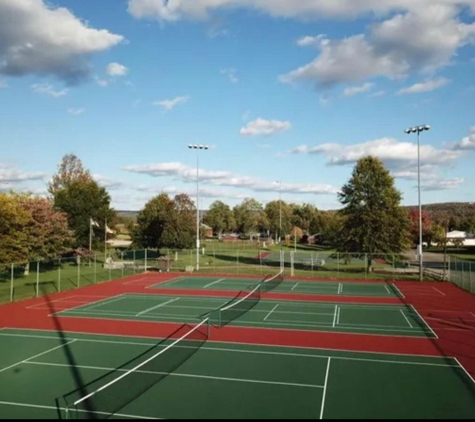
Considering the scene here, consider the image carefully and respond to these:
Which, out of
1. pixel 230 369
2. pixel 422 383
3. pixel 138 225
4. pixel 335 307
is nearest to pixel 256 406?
pixel 230 369

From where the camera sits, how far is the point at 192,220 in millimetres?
62625

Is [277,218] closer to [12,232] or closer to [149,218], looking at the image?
[149,218]

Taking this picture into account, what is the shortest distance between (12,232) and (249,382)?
26866 mm

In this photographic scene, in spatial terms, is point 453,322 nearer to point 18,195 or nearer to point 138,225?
point 18,195

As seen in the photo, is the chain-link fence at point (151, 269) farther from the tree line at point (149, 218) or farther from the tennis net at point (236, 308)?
the tennis net at point (236, 308)

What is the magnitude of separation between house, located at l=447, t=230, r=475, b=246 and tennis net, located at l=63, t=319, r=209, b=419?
89696 millimetres

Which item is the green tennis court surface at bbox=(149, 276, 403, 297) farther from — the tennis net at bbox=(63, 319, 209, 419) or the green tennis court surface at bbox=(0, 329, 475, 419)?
the green tennis court surface at bbox=(0, 329, 475, 419)

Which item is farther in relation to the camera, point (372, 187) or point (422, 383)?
point (372, 187)

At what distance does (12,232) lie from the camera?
116 ft

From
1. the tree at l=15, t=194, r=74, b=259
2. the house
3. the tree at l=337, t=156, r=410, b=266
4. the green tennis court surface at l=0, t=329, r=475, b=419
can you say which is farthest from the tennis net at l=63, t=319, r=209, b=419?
the house

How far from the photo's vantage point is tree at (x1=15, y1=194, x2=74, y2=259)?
38.2 metres

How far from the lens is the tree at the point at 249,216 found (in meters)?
147

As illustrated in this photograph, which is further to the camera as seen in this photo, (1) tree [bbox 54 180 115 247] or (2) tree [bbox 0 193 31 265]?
(1) tree [bbox 54 180 115 247]

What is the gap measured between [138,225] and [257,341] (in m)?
49.6
